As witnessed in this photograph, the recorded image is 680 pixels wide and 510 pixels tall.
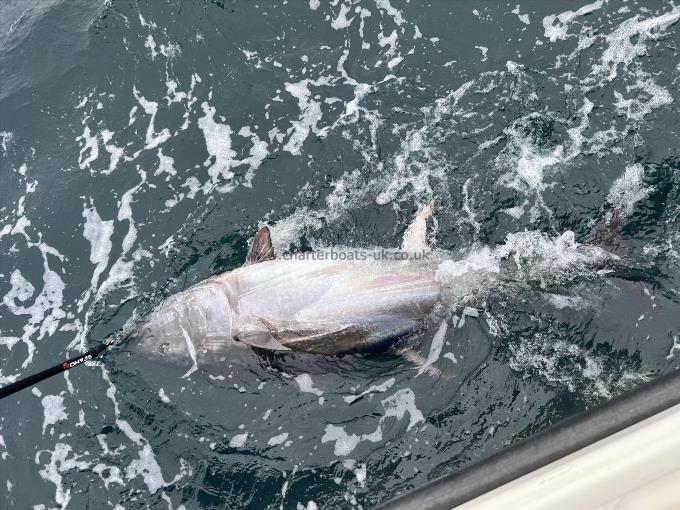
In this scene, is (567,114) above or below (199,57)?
below

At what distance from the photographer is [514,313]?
33.6 ft

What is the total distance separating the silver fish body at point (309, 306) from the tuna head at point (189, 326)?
0.7 inches

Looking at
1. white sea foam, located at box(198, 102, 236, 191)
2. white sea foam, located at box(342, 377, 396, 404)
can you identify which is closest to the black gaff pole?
white sea foam, located at box(198, 102, 236, 191)

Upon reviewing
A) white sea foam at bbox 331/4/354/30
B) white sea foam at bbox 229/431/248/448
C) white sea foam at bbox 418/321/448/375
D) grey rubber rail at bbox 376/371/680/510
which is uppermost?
white sea foam at bbox 331/4/354/30

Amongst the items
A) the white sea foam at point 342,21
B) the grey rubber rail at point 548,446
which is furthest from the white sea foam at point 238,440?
the white sea foam at point 342,21

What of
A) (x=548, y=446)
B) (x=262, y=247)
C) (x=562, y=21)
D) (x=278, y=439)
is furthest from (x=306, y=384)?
(x=562, y=21)

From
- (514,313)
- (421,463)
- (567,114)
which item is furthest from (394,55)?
(421,463)

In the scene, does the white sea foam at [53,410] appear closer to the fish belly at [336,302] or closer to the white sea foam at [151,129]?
the fish belly at [336,302]

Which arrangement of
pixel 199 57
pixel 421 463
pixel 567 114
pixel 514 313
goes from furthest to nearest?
pixel 199 57
pixel 567 114
pixel 514 313
pixel 421 463

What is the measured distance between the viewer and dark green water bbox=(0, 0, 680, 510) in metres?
9.91

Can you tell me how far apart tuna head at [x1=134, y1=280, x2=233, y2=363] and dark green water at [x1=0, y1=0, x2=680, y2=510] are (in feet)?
1.23

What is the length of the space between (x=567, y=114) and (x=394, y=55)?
3.80 metres

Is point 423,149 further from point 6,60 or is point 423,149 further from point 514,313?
point 6,60

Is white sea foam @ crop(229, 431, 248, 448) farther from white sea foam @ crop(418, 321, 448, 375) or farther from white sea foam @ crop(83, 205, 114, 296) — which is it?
white sea foam @ crop(83, 205, 114, 296)
